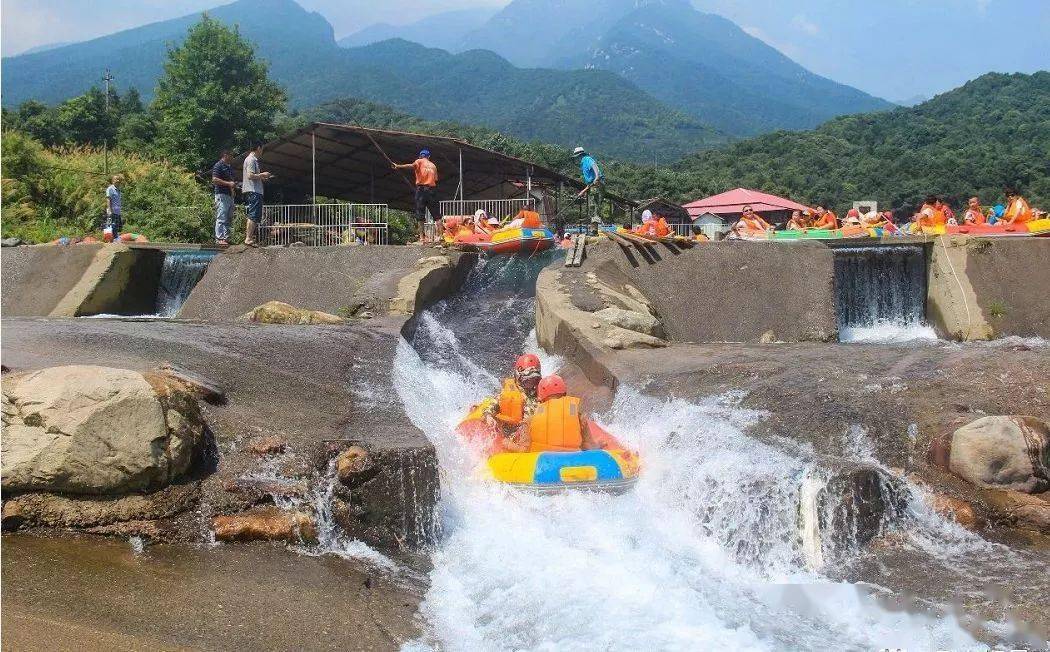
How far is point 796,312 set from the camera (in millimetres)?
14758

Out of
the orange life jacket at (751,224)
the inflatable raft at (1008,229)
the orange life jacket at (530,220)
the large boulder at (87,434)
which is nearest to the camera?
the large boulder at (87,434)

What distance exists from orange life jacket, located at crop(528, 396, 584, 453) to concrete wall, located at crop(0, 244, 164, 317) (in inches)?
424

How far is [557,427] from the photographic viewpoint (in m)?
8.18

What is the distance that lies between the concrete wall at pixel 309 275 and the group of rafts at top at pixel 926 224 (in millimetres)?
8703

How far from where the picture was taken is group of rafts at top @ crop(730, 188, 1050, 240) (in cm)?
1875

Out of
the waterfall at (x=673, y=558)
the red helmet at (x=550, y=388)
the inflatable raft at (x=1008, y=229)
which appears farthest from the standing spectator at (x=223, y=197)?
the inflatable raft at (x=1008, y=229)

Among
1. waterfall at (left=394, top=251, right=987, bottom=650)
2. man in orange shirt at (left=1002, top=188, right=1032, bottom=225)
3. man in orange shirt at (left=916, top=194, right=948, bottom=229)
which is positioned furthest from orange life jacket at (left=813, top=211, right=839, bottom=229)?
waterfall at (left=394, top=251, right=987, bottom=650)

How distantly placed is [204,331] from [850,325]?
1280 cm

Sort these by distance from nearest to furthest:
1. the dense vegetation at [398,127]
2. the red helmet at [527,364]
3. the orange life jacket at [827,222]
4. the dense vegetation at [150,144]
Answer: the red helmet at [527,364] → the orange life jacket at [827,222] → the dense vegetation at [150,144] → the dense vegetation at [398,127]

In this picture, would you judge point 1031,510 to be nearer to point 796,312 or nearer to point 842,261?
point 796,312

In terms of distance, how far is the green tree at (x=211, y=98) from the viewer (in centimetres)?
3525

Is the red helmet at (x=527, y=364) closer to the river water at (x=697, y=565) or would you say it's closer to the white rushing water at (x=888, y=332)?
the river water at (x=697, y=565)

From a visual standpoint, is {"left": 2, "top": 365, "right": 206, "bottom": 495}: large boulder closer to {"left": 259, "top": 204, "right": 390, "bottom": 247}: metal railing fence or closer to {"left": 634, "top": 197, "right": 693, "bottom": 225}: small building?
{"left": 259, "top": 204, "right": 390, "bottom": 247}: metal railing fence

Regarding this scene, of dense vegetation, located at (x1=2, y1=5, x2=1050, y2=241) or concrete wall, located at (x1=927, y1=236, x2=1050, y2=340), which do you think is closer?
concrete wall, located at (x1=927, y1=236, x2=1050, y2=340)
